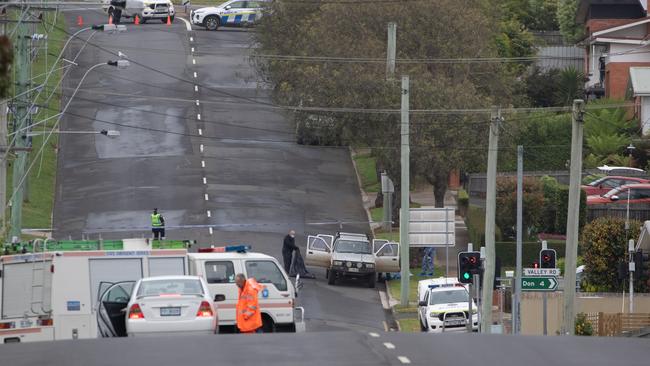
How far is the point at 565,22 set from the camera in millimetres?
86688

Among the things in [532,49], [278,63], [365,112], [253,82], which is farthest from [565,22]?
[365,112]

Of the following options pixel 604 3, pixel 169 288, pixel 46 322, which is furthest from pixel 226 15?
pixel 169 288

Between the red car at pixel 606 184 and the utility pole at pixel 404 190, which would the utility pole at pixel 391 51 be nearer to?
the utility pole at pixel 404 190

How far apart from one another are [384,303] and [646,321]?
11.0 meters

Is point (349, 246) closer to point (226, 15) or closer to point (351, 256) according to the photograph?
point (351, 256)

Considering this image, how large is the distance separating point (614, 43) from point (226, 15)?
78.9 ft

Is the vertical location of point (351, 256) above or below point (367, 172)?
below

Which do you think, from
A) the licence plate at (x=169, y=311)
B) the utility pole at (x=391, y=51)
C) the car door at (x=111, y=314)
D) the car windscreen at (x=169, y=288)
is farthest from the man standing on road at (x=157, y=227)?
the licence plate at (x=169, y=311)

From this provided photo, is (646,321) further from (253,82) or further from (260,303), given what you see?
(253,82)

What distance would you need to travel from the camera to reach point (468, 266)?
36.9 m

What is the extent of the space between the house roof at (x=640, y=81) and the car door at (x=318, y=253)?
81.0 ft

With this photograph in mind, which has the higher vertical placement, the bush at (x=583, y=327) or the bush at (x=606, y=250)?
the bush at (x=606, y=250)

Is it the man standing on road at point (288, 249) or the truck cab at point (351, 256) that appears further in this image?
the truck cab at point (351, 256)

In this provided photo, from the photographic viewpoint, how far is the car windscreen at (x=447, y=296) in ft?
132
